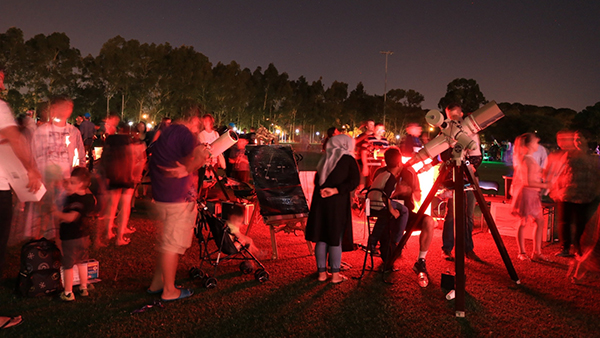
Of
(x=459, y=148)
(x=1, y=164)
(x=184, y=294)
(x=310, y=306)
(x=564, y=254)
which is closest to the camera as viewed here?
(x=1, y=164)

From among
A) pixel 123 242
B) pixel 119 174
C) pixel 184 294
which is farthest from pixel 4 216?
pixel 119 174

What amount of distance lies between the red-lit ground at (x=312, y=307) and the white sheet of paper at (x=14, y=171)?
1.22 metres

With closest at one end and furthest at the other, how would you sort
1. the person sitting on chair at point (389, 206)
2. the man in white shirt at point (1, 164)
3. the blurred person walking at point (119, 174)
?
the man in white shirt at point (1, 164), the person sitting on chair at point (389, 206), the blurred person walking at point (119, 174)

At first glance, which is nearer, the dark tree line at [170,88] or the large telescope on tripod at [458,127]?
the large telescope on tripod at [458,127]

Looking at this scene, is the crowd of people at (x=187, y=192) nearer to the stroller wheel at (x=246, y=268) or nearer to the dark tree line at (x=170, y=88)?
the stroller wheel at (x=246, y=268)

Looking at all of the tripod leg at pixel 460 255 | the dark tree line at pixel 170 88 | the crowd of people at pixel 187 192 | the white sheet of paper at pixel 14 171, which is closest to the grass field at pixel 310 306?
the tripod leg at pixel 460 255

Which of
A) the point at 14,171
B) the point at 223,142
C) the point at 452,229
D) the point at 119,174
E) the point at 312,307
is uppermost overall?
the point at 223,142

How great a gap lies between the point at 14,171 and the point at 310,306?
2.92 meters

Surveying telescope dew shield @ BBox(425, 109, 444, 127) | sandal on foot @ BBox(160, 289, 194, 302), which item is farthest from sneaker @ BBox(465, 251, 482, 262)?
sandal on foot @ BBox(160, 289, 194, 302)

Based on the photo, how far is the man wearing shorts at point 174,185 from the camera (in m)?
3.96

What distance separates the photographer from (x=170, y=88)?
159 ft

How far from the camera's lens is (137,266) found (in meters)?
5.36

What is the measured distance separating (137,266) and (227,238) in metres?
1.44

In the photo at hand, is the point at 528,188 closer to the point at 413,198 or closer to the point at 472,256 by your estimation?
the point at 472,256
